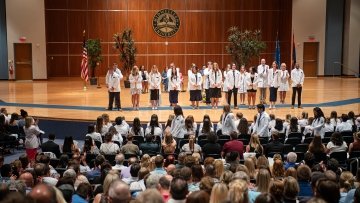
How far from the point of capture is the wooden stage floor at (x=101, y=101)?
1805 cm

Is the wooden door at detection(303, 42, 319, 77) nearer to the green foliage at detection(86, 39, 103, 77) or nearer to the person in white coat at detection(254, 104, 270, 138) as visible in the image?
the green foliage at detection(86, 39, 103, 77)

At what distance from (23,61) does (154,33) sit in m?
8.32

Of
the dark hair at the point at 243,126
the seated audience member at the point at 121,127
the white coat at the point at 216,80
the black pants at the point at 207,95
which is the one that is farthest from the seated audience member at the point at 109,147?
the black pants at the point at 207,95

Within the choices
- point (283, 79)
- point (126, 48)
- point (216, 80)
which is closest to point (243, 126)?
point (216, 80)

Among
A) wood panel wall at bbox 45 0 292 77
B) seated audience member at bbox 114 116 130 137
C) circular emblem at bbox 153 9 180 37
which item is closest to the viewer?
seated audience member at bbox 114 116 130 137

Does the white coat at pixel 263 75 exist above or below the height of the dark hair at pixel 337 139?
above

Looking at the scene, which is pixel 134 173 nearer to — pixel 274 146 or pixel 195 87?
pixel 274 146

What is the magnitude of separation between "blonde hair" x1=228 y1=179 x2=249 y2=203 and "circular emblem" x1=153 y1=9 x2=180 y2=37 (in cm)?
2712

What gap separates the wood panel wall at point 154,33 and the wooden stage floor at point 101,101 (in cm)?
376

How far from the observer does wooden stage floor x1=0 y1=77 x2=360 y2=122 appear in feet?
59.2

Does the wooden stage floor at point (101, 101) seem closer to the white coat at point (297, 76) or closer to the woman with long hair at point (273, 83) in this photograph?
the woman with long hair at point (273, 83)

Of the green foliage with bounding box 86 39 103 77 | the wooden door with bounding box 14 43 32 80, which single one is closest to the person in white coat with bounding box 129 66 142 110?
the green foliage with bounding box 86 39 103 77

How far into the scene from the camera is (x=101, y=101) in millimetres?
21203

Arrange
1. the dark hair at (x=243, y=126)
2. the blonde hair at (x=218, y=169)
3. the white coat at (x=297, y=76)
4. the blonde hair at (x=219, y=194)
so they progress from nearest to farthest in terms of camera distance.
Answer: the blonde hair at (x=219, y=194) < the blonde hair at (x=218, y=169) < the dark hair at (x=243, y=126) < the white coat at (x=297, y=76)
